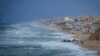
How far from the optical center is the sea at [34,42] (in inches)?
101

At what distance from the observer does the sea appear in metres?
2.57

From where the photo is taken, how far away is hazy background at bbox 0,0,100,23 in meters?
2.68

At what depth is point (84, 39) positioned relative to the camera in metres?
2.63

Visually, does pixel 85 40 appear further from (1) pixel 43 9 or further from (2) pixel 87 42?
(1) pixel 43 9

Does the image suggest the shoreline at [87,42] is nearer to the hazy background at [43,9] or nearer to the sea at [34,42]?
the sea at [34,42]

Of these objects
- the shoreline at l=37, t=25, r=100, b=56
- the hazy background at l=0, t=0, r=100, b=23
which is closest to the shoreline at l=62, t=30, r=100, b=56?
the shoreline at l=37, t=25, r=100, b=56

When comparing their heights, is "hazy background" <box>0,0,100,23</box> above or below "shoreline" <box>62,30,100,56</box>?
above

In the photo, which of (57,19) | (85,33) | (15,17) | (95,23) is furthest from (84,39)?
(15,17)

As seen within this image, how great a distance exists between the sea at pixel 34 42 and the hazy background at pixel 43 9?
0.11 metres

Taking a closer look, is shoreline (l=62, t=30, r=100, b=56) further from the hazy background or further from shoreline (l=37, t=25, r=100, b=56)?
the hazy background

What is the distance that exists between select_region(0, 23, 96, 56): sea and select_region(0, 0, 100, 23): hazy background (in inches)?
4.5

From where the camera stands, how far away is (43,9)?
8.88ft

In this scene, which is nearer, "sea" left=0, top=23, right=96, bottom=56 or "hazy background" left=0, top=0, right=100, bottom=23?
"sea" left=0, top=23, right=96, bottom=56

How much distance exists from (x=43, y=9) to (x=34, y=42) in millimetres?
429
